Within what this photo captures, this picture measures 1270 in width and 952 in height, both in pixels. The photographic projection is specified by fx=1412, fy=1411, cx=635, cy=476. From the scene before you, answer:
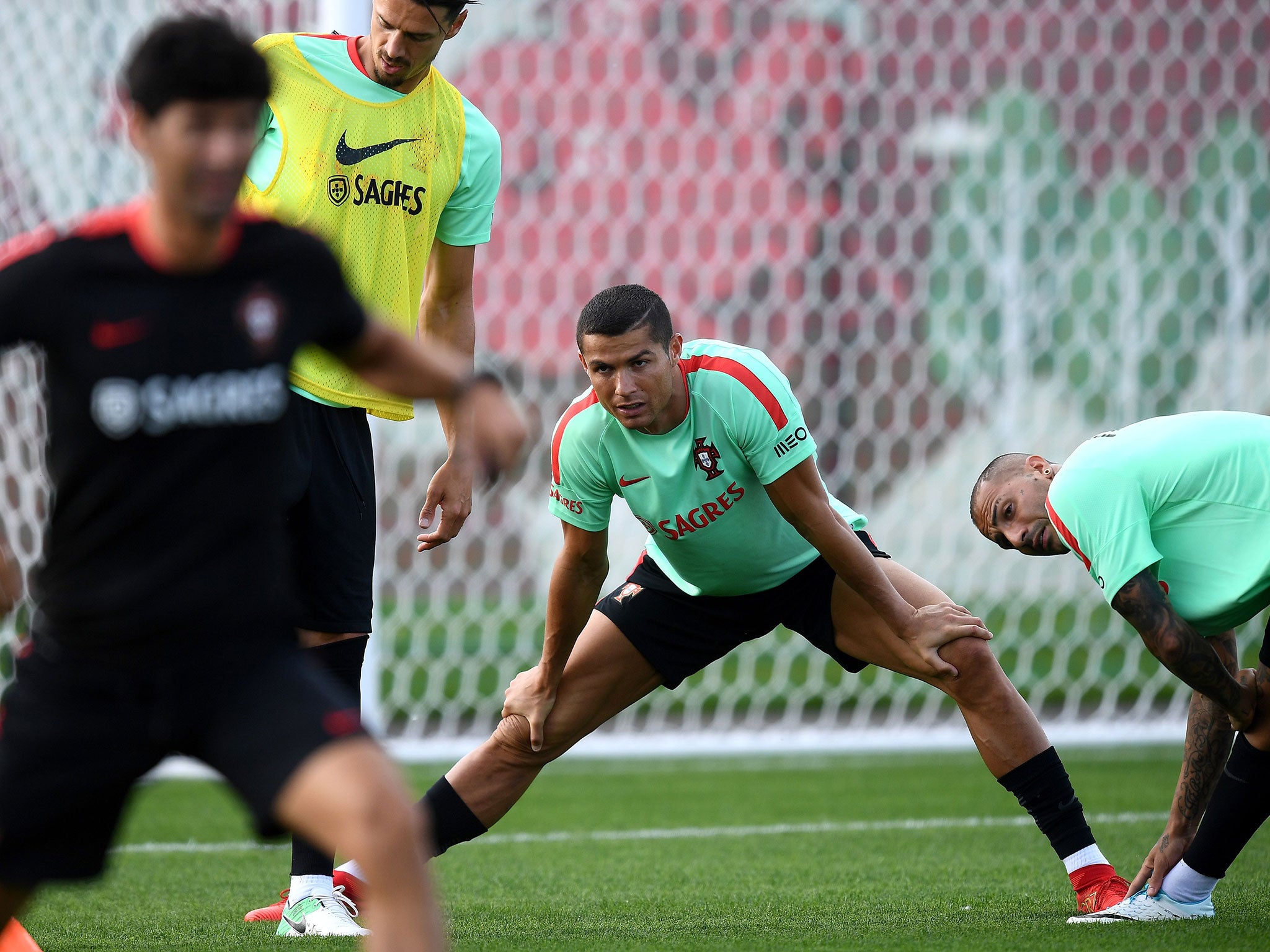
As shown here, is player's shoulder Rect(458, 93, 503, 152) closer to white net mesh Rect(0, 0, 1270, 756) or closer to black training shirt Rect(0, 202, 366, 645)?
black training shirt Rect(0, 202, 366, 645)

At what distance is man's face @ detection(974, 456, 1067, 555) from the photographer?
339 cm

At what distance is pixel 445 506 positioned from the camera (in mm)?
3457

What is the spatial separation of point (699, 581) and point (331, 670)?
97cm

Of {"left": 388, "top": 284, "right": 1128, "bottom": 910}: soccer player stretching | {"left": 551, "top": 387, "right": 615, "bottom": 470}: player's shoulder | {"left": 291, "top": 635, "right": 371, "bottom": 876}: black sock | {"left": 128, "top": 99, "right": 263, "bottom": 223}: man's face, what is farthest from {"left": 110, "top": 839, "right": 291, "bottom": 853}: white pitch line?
{"left": 128, "top": 99, "right": 263, "bottom": 223}: man's face

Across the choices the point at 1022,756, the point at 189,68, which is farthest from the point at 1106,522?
the point at 189,68

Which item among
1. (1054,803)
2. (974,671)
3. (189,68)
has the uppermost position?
(189,68)

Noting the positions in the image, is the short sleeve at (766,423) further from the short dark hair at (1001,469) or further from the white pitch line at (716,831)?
the white pitch line at (716,831)

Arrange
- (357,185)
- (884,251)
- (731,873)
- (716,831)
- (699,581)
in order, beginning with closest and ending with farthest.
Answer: (357,185) < (699,581) < (731,873) < (716,831) < (884,251)

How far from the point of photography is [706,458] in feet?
11.5

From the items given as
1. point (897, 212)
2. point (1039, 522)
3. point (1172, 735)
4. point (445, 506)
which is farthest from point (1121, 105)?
point (445, 506)

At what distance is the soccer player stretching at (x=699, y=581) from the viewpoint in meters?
3.39

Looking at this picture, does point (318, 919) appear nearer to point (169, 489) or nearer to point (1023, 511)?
point (169, 489)

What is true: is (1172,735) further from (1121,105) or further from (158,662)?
(158,662)

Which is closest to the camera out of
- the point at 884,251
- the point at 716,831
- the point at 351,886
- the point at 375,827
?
the point at 375,827
